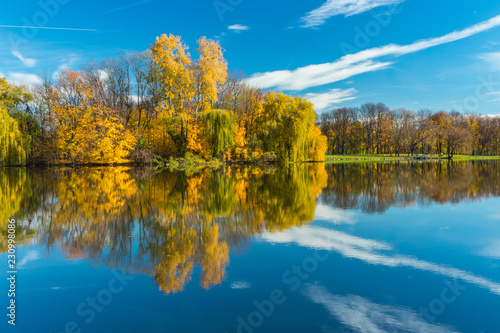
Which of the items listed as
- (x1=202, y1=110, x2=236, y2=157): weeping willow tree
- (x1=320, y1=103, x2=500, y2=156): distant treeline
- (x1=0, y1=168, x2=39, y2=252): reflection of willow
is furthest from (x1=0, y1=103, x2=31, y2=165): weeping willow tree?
(x1=320, y1=103, x2=500, y2=156): distant treeline

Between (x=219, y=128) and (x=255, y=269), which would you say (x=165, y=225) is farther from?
(x=219, y=128)

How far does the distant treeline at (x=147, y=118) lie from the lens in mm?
33969

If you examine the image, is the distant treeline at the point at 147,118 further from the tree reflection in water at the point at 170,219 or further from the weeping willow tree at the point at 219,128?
the tree reflection in water at the point at 170,219

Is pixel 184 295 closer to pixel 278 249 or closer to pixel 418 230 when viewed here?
pixel 278 249

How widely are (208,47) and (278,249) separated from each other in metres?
34.7

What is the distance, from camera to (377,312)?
11.7ft

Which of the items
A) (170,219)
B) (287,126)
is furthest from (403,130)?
(170,219)

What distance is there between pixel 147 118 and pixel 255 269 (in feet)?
134

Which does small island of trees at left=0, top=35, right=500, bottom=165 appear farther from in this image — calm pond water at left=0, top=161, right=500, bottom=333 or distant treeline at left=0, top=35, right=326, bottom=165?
calm pond water at left=0, top=161, right=500, bottom=333

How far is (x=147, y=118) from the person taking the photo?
42.8 metres

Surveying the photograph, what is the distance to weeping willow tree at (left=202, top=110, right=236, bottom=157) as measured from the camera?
36.1 m

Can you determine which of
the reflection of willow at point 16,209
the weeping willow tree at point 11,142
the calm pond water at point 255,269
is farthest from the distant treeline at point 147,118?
the calm pond water at point 255,269

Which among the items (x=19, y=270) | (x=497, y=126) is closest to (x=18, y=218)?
(x=19, y=270)

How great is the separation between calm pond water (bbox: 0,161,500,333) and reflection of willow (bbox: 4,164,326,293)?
4 cm
